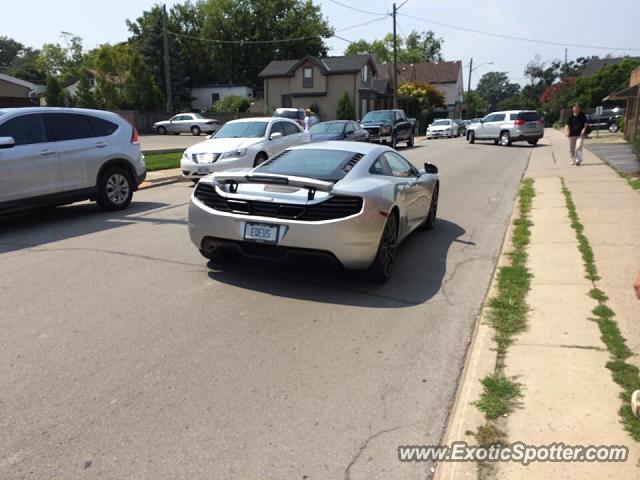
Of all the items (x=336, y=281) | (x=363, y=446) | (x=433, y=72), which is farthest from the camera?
(x=433, y=72)

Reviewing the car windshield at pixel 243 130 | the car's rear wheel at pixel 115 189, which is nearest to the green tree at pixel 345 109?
the car windshield at pixel 243 130

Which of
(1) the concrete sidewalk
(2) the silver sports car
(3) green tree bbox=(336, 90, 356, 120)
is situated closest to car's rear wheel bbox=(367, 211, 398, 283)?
(2) the silver sports car

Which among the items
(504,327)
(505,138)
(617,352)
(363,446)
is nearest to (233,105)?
(505,138)

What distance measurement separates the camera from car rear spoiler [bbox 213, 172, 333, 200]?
525 centimetres

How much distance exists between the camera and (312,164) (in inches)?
239

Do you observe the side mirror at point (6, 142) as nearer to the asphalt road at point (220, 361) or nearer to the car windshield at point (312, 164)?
the asphalt road at point (220, 361)

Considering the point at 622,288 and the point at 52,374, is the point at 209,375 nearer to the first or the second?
the point at 52,374

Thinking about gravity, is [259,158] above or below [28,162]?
below

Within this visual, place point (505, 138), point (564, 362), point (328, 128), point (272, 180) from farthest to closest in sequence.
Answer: point (505, 138)
point (328, 128)
point (272, 180)
point (564, 362)

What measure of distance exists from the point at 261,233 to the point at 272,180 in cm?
→ 55

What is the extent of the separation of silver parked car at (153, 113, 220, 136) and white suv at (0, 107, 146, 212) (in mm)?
31039

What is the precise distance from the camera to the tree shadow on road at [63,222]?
7.75 m

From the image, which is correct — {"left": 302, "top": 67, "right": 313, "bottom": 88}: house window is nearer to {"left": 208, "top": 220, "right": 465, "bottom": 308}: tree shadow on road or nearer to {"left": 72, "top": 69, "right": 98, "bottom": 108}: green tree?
{"left": 72, "top": 69, "right": 98, "bottom": 108}: green tree

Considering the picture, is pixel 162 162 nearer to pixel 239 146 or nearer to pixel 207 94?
pixel 239 146
